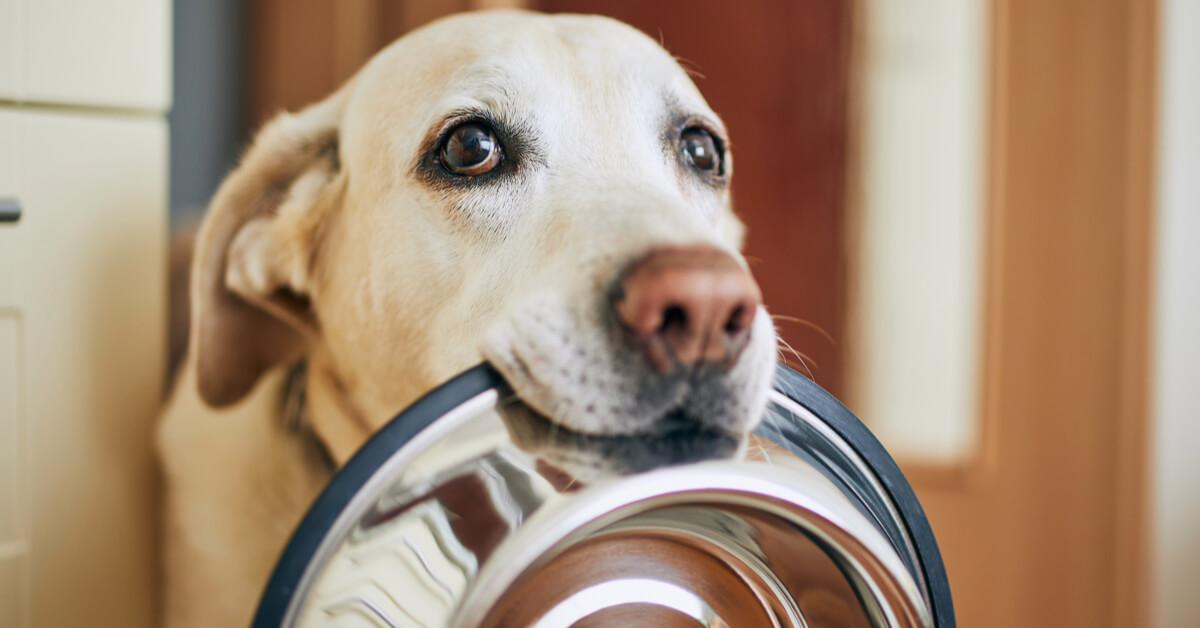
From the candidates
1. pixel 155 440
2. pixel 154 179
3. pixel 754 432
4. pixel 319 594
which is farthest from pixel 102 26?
pixel 754 432

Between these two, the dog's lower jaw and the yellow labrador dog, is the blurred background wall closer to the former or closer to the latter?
the yellow labrador dog

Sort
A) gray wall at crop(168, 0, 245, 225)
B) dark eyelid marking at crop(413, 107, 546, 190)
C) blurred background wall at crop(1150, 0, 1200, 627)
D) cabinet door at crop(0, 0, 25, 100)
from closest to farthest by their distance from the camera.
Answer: cabinet door at crop(0, 0, 25, 100) < dark eyelid marking at crop(413, 107, 546, 190) < gray wall at crop(168, 0, 245, 225) < blurred background wall at crop(1150, 0, 1200, 627)

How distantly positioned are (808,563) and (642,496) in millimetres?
186

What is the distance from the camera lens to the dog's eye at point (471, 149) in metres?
0.82

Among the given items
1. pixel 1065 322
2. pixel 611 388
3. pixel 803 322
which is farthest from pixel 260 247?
pixel 1065 322

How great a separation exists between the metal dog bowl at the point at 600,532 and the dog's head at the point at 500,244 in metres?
0.05

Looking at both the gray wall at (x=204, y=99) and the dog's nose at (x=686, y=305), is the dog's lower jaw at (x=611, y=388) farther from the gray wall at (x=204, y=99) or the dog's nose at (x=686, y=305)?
the gray wall at (x=204, y=99)

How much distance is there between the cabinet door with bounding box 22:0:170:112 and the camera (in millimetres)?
737

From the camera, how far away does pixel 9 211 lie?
73cm

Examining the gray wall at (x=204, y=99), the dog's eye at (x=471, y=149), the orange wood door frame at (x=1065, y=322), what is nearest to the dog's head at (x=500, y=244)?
the dog's eye at (x=471, y=149)

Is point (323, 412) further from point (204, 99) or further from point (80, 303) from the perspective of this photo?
point (204, 99)

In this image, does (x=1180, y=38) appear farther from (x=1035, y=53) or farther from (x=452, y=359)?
(x=452, y=359)

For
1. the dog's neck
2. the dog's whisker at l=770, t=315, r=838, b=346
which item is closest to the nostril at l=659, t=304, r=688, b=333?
the dog's whisker at l=770, t=315, r=838, b=346

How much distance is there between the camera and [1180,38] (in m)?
1.70
